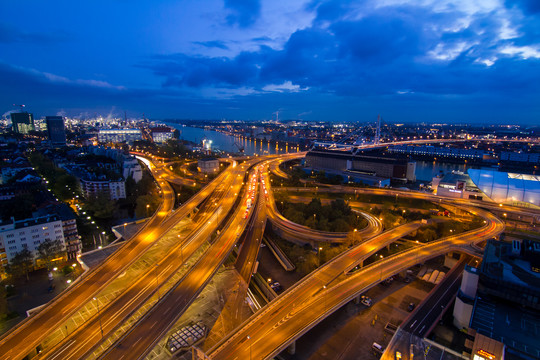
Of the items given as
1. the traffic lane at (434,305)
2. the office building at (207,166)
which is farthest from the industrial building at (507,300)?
the office building at (207,166)

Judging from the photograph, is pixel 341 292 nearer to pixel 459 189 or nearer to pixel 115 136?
pixel 459 189

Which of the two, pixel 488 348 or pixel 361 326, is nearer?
pixel 488 348

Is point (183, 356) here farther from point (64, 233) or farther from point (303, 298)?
point (64, 233)

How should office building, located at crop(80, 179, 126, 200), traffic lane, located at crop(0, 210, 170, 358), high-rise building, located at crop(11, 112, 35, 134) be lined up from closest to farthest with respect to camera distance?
1. traffic lane, located at crop(0, 210, 170, 358)
2. office building, located at crop(80, 179, 126, 200)
3. high-rise building, located at crop(11, 112, 35, 134)

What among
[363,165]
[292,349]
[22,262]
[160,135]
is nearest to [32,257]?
[22,262]

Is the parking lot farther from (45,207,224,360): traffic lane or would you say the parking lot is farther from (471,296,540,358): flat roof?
(45,207,224,360): traffic lane

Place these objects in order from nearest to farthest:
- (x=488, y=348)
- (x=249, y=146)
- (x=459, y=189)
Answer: (x=488, y=348), (x=459, y=189), (x=249, y=146)

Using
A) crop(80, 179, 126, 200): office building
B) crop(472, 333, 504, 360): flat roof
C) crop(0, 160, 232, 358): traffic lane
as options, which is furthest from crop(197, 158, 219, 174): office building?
crop(472, 333, 504, 360): flat roof
